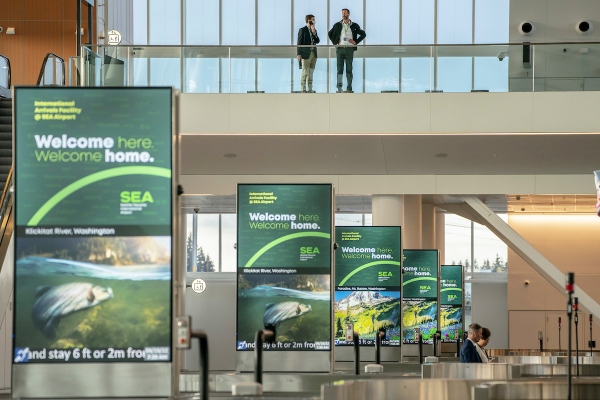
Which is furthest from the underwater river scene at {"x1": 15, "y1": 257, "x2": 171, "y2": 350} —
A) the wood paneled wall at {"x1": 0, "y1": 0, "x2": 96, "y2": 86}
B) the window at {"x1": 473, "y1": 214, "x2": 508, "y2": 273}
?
the window at {"x1": 473, "y1": 214, "x2": 508, "y2": 273}

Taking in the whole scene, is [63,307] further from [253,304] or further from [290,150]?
[290,150]

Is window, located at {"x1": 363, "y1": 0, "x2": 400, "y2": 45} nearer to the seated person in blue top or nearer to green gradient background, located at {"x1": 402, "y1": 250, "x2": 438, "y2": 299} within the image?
green gradient background, located at {"x1": 402, "y1": 250, "x2": 438, "y2": 299}

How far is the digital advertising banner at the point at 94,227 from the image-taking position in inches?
307

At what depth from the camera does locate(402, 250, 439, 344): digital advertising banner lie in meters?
25.8

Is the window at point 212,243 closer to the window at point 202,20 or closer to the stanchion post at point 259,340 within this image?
the window at point 202,20

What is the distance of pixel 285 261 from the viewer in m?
14.1

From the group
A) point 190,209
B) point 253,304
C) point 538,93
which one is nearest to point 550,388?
point 253,304

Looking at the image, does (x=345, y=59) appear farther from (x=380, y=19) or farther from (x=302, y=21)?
(x=302, y=21)

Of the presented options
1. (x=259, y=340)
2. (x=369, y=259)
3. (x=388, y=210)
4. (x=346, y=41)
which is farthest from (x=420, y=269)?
(x=259, y=340)

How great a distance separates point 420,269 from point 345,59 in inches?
247

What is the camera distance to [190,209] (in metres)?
39.7

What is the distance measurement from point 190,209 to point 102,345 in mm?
31998

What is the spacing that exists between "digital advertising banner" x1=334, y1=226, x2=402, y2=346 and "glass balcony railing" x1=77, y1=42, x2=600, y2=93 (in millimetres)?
3978

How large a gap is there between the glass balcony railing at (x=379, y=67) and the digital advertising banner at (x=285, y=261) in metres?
9.17
